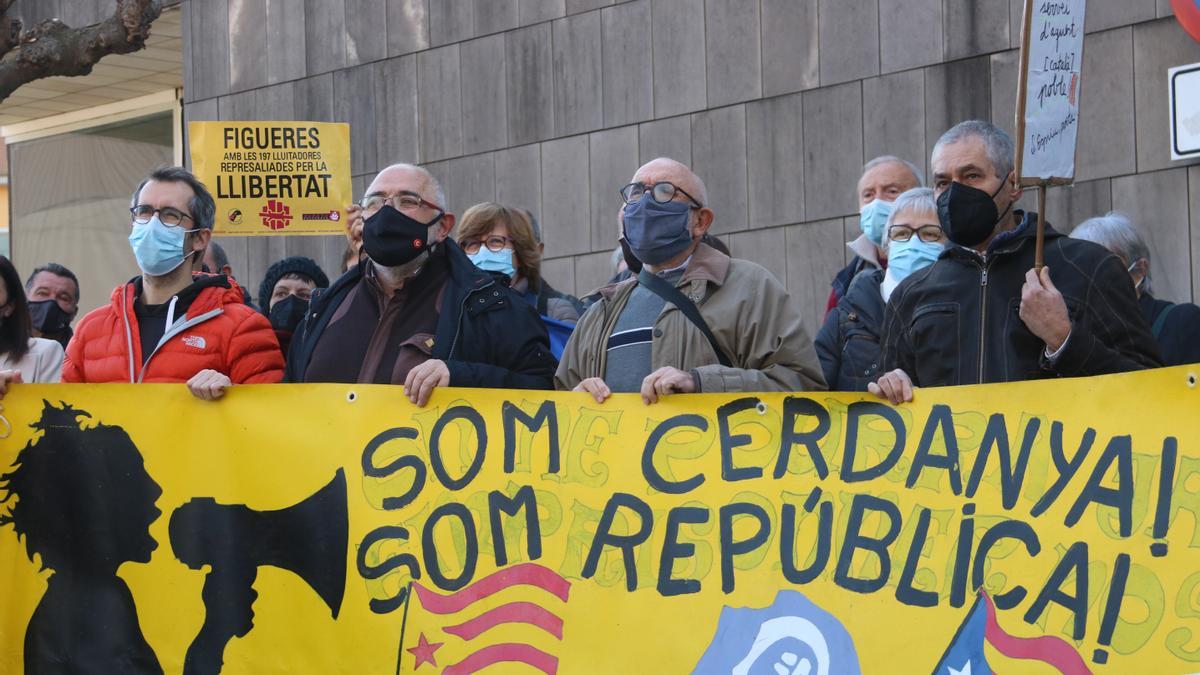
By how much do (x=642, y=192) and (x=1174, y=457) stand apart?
1.76 meters

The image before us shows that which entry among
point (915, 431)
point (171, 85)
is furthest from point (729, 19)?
point (171, 85)

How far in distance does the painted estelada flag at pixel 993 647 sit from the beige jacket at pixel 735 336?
898 millimetres

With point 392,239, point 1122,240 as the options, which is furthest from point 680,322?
point 1122,240

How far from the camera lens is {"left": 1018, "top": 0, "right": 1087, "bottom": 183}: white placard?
4207 millimetres

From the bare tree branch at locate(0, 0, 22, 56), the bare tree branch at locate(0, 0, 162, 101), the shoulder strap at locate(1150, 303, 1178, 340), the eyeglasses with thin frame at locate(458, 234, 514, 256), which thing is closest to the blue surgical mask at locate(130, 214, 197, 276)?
the eyeglasses with thin frame at locate(458, 234, 514, 256)

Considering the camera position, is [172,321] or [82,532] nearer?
[82,532]

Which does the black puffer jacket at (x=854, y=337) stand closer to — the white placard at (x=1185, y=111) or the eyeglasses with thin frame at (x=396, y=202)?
the eyeglasses with thin frame at (x=396, y=202)

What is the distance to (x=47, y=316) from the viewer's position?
26.5 feet

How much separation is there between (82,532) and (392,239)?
126cm

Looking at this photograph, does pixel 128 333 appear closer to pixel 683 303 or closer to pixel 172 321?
pixel 172 321

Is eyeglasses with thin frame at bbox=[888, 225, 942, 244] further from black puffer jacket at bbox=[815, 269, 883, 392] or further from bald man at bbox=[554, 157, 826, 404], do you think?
bald man at bbox=[554, 157, 826, 404]

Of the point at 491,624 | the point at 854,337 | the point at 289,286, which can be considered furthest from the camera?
the point at 289,286

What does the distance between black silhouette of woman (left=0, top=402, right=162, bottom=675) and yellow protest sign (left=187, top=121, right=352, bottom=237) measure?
3136 millimetres

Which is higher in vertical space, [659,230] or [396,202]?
[396,202]
